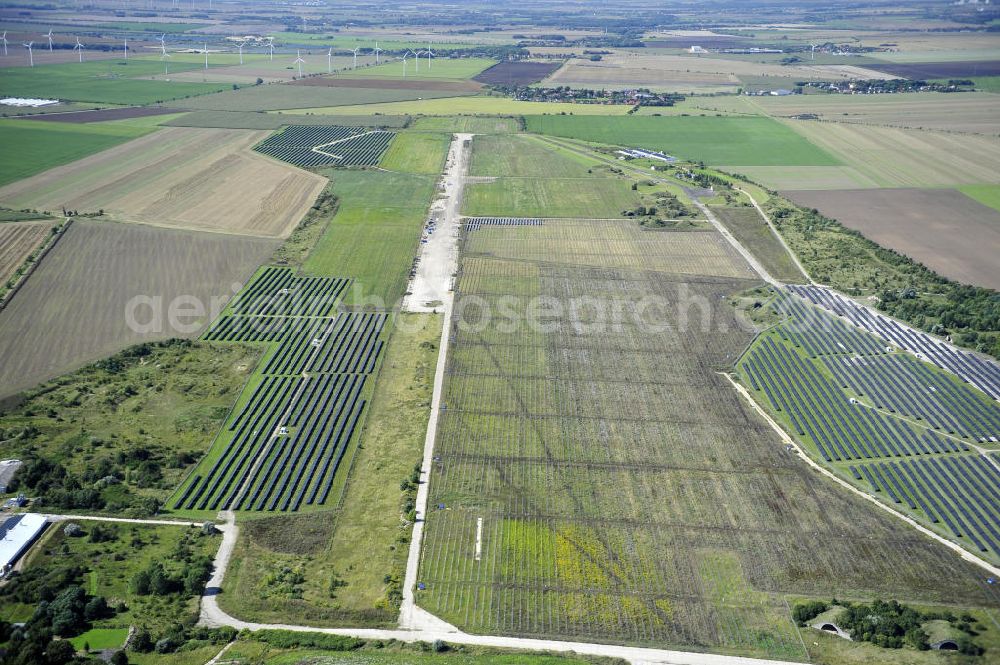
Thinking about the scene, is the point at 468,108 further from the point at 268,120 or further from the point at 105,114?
the point at 105,114

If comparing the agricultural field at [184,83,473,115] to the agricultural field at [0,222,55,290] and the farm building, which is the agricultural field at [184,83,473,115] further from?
the farm building

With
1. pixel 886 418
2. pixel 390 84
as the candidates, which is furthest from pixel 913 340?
pixel 390 84

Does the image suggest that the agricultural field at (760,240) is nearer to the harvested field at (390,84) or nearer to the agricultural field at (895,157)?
the agricultural field at (895,157)

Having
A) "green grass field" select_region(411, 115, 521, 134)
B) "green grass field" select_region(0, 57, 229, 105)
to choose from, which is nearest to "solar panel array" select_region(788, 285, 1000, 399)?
"green grass field" select_region(411, 115, 521, 134)

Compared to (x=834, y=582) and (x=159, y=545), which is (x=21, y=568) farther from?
(x=834, y=582)

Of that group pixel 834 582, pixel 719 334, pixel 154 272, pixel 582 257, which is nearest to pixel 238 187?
pixel 154 272

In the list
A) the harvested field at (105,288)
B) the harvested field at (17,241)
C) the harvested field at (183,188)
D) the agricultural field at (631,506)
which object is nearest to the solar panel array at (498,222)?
the harvested field at (183,188)

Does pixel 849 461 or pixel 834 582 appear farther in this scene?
pixel 849 461

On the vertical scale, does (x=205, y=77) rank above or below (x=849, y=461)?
above
